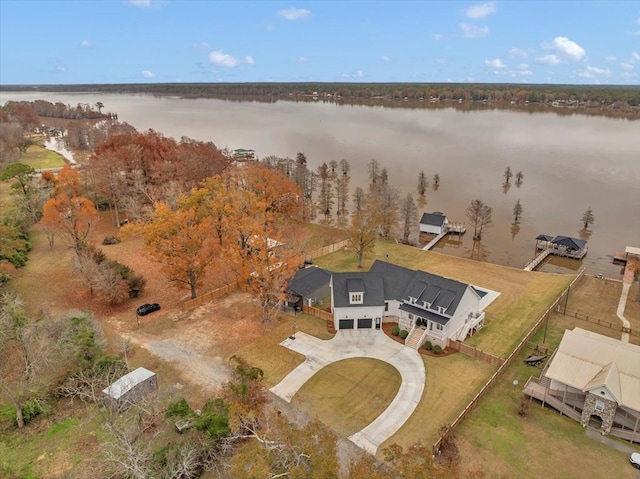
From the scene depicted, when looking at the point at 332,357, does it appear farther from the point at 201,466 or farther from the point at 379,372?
the point at 201,466

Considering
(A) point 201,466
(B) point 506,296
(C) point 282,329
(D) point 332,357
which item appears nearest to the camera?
(A) point 201,466

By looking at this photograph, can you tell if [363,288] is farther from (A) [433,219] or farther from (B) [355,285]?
(A) [433,219]

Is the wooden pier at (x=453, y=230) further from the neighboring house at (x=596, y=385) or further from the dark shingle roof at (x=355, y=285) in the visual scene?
the neighboring house at (x=596, y=385)

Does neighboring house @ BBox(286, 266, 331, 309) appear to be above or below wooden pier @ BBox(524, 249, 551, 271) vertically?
above

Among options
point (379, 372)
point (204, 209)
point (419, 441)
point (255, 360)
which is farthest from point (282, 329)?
point (204, 209)

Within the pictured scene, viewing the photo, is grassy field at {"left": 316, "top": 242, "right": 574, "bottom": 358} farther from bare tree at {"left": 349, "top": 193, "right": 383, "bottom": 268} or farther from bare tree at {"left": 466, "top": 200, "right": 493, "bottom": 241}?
bare tree at {"left": 466, "top": 200, "right": 493, "bottom": 241}

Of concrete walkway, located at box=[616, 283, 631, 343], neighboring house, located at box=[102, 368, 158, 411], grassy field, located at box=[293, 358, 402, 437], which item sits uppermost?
neighboring house, located at box=[102, 368, 158, 411]

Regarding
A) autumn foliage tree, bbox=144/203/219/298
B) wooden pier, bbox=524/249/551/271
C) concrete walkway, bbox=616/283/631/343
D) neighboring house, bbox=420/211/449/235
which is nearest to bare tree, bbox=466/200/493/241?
neighboring house, bbox=420/211/449/235
